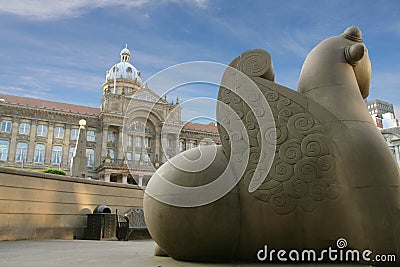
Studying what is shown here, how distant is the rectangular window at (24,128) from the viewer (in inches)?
1811

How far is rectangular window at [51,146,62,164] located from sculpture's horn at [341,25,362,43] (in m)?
48.5

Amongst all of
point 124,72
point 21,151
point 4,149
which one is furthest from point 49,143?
point 124,72

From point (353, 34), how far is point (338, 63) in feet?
2.68

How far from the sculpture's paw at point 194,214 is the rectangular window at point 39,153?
47764 millimetres

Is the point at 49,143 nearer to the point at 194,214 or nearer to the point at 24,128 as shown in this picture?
the point at 24,128

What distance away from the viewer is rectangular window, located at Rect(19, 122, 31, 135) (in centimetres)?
4600

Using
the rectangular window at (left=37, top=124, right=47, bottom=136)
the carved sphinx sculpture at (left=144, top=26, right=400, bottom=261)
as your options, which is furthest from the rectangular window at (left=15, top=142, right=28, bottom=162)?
the carved sphinx sculpture at (left=144, top=26, right=400, bottom=261)

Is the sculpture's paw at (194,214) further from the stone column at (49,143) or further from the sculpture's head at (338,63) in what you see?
the stone column at (49,143)

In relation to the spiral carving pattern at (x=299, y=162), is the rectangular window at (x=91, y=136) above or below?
above

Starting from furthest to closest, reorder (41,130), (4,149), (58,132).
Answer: (58,132) → (41,130) → (4,149)

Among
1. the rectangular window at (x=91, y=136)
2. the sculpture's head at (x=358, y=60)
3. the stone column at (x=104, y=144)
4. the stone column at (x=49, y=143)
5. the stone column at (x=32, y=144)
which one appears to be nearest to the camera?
the sculpture's head at (x=358, y=60)

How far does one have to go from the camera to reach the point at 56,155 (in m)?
47.5

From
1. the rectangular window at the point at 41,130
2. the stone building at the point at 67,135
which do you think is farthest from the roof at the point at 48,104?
the rectangular window at the point at 41,130

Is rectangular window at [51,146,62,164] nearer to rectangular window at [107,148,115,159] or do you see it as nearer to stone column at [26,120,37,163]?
stone column at [26,120,37,163]
